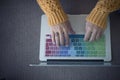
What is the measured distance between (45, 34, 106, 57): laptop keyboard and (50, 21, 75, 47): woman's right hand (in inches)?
0.6

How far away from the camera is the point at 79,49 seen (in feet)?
1.74

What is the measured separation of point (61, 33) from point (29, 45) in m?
0.11

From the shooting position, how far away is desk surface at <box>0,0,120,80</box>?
1.80 ft

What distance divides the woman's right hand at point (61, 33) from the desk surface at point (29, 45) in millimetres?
69

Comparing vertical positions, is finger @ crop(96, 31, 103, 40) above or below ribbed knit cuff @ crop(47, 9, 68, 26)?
below

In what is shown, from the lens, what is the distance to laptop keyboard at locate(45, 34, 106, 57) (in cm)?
53

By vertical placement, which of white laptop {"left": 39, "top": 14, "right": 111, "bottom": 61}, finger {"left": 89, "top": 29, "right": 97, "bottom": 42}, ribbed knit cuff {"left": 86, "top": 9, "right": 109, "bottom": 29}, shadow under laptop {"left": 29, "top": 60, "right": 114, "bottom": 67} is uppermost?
ribbed knit cuff {"left": 86, "top": 9, "right": 109, "bottom": 29}

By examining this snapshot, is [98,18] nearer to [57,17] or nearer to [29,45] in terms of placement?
[57,17]

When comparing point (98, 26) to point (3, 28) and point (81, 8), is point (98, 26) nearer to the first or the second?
point (81, 8)

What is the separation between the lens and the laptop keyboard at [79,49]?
0.53 metres

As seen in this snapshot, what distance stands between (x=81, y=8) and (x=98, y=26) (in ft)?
Answer: 0.35

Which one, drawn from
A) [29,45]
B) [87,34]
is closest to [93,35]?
[87,34]

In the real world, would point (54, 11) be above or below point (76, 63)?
above

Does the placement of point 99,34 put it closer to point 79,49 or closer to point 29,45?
point 79,49
